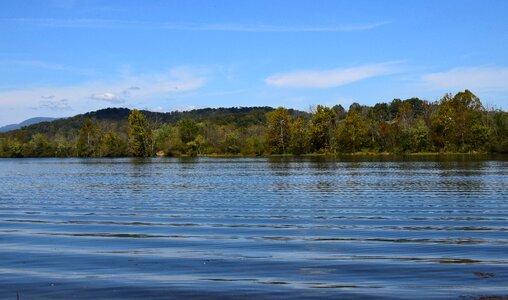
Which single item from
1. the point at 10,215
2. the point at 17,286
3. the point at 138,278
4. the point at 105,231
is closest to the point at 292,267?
the point at 138,278

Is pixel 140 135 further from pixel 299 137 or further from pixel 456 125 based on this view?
pixel 456 125

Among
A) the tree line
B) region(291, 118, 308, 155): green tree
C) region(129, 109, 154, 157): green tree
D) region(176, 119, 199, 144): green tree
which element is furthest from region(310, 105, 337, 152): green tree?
region(129, 109, 154, 157): green tree

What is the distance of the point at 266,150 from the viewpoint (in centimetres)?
17550

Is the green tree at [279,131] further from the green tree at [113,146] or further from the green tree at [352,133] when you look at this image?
the green tree at [113,146]

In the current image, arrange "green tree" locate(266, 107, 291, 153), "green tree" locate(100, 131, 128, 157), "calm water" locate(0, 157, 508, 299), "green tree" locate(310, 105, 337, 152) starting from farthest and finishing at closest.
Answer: "green tree" locate(100, 131, 128, 157) < "green tree" locate(266, 107, 291, 153) < "green tree" locate(310, 105, 337, 152) < "calm water" locate(0, 157, 508, 299)

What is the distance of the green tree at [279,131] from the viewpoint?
556 feet

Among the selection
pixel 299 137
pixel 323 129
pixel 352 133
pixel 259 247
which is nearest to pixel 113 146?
pixel 299 137

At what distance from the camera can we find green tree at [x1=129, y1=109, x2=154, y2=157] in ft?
596

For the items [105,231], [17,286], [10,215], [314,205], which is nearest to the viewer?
[17,286]

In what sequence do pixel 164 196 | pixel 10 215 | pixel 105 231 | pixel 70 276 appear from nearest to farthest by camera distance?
pixel 70 276, pixel 105 231, pixel 10 215, pixel 164 196

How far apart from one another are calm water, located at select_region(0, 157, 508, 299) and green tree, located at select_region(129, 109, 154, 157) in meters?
148

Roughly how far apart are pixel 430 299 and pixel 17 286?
9.96 meters

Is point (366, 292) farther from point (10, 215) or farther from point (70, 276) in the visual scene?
point (10, 215)

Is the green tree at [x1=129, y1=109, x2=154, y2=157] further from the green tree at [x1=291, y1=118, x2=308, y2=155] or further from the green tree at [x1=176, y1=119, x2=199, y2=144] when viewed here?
the green tree at [x1=291, y1=118, x2=308, y2=155]
